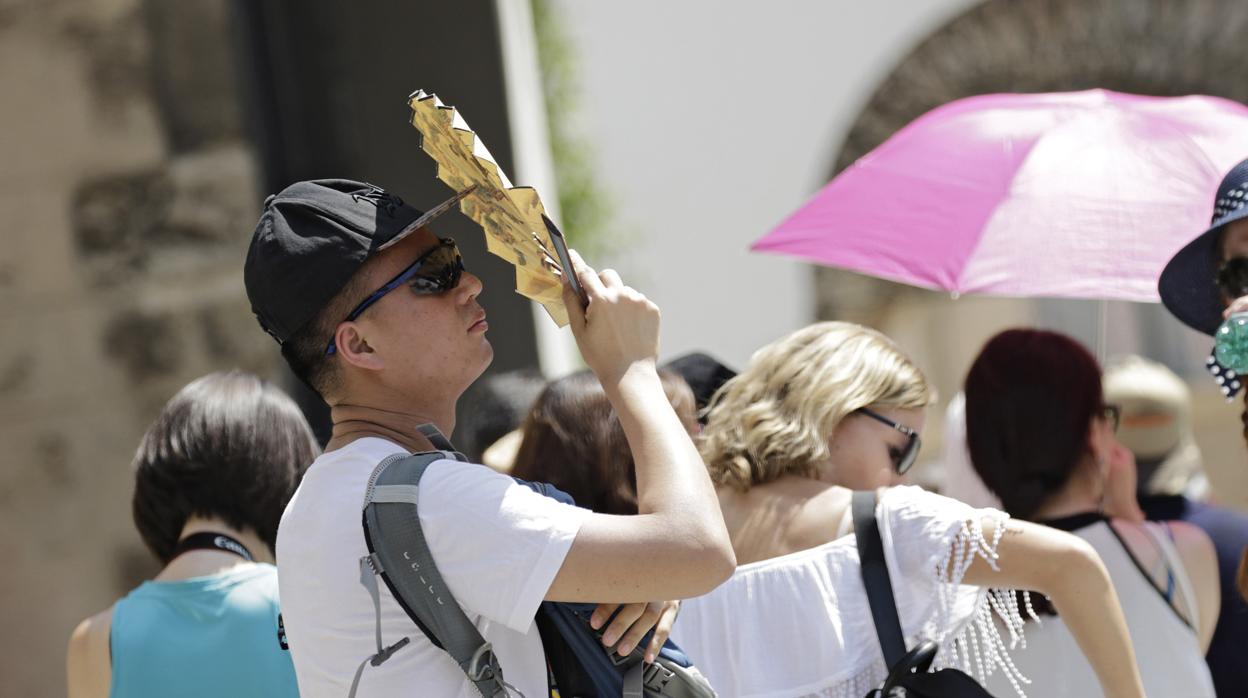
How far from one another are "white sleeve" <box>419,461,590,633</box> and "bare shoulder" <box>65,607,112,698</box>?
1.27m

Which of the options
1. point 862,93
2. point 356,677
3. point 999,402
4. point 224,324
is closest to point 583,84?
point 862,93

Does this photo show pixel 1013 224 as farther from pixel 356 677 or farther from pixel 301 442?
pixel 356 677

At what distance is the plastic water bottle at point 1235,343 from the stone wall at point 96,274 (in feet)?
8.09

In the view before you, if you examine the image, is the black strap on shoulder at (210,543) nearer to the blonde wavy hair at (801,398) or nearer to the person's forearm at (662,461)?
the blonde wavy hair at (801,398)

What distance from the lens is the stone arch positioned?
9391 mm

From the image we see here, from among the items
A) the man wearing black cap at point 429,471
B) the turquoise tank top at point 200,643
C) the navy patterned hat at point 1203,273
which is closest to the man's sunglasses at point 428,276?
the man wearing black cap at point 429,471

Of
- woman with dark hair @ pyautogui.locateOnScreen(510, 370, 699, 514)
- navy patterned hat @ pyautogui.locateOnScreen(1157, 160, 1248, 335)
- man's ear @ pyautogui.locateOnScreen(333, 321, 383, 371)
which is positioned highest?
man's ear @ pyautogui.locateOnScreen(333, 321, 383, 371)

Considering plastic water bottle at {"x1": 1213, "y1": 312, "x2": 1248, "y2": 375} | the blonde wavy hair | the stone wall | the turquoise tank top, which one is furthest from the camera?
the stone wall

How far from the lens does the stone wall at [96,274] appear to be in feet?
12.3

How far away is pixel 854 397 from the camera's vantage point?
2.79m

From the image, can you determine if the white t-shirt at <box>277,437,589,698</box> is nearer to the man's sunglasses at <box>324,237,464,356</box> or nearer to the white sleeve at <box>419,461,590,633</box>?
the white sleeve at <box>419,461,590,633</box>

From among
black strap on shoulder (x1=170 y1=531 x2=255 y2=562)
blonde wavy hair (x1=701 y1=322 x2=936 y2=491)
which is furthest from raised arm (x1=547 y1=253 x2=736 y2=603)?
black strap on shoulder (x1=170 y1=531 x2=255 y2=562)

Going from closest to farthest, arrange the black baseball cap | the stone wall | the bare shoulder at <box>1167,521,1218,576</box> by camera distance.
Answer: the black baseball cap < the bare shoulder at <box>1167,521,1218,576</box> < the stone wall

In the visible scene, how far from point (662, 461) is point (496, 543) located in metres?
0.22
